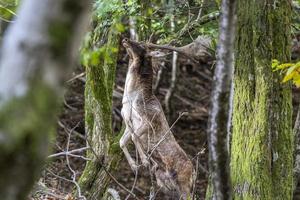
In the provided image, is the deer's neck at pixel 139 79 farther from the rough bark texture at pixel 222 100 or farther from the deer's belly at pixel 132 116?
the rough bark texture at pixel 222 100

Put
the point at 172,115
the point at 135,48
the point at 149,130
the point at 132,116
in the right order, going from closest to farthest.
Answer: the point at 135,48
the point at 149,130
the point at 132,116
the point at 172,115

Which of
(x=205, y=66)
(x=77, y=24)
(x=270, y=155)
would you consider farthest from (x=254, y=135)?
(x=205, y=66)

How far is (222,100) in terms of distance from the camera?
286 centimetres

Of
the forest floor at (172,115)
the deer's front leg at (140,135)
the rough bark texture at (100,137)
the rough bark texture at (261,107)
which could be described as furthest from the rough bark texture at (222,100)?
the forest floor at (172,115)

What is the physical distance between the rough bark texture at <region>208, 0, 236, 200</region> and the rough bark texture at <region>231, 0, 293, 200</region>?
2603 mm

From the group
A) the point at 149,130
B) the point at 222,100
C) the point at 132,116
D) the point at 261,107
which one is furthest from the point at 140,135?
the point at 222,100

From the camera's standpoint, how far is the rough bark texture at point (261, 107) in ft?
18.4

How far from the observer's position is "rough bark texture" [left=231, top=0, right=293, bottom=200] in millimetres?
5613

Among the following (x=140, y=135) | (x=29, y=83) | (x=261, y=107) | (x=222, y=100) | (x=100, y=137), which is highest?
(x=29, y=83)

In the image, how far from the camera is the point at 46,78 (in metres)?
1.72

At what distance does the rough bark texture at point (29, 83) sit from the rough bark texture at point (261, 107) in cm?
407

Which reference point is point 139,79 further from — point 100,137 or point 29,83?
point 29,83

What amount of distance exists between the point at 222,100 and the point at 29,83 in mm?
1345

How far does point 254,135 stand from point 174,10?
2.62 meters
